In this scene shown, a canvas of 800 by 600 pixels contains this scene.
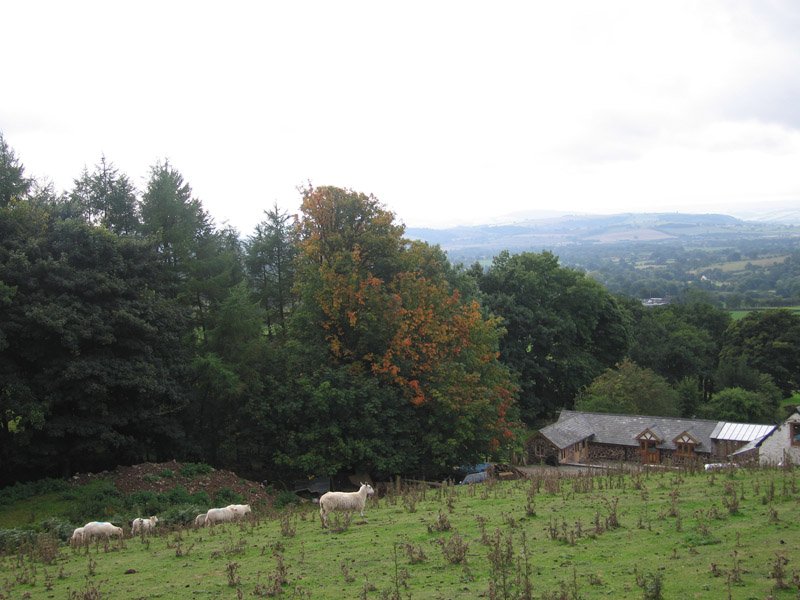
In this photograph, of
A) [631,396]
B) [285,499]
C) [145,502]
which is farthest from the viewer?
[631,396]

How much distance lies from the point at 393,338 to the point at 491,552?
18.6 m

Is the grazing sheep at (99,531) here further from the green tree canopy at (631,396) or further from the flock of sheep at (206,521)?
the green tree canopy at (631,396)

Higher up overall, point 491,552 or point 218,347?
point 218,347

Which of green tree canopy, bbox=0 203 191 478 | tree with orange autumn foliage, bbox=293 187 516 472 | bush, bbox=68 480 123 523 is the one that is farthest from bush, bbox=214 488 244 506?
green tree canopy, bbox=0 203 191 478

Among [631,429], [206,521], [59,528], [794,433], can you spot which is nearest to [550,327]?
[631,429]

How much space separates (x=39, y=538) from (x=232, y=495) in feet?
29.1

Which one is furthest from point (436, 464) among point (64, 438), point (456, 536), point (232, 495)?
point (456, 536)

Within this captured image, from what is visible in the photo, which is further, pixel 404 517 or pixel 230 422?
pixel 230 422

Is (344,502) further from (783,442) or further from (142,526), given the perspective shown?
(783,442)

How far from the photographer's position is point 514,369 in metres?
50.7

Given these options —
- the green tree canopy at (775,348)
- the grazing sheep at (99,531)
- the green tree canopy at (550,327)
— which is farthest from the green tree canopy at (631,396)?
the grazing sheep at (99,531)

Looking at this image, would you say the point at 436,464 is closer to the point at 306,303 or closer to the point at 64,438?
the point at 306,303

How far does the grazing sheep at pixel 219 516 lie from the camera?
18219 mm

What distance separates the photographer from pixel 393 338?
1165 inches
